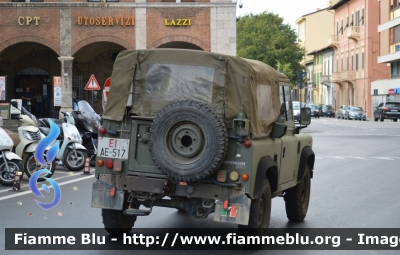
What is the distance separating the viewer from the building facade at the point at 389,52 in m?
71.4

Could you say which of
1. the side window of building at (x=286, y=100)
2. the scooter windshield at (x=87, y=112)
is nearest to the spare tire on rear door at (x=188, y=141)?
the side window of building at (x=286, y=100)

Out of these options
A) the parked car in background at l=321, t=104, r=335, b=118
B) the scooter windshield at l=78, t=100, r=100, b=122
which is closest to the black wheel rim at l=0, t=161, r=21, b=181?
the scooter windshield at l=78, t=100, r=100, b=122

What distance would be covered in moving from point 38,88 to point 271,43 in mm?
53443

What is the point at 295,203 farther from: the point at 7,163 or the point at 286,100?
the point at 7,163

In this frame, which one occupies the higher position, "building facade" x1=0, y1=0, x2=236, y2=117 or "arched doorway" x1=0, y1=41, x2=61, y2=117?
"building facade" x1=0, y1=0, x2=236, y2=117

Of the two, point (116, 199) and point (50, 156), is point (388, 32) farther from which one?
point (116, 199)

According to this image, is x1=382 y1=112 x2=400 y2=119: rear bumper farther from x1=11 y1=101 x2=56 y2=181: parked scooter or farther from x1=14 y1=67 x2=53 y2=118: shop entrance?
x1=11 y1=101 x2=56 y2=181: parked scooter

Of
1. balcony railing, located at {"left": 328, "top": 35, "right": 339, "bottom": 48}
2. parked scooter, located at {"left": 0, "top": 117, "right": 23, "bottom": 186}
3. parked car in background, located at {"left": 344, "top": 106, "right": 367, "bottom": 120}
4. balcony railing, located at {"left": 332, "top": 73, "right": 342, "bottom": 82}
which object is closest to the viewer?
parked scooter, located at {"left": 0, "top": 117, "right": 23, "bottom": 186}

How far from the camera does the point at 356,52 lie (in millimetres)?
84375

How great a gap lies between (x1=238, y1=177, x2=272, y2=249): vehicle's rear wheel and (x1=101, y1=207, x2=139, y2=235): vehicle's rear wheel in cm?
141

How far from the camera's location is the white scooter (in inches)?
701

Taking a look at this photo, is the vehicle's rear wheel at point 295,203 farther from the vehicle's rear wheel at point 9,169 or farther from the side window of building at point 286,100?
the vehicle's rear wheel at point 9,169

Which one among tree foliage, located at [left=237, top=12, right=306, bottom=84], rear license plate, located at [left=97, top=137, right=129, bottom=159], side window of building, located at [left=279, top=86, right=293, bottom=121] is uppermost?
tree foliage, located at [left=237, top=12, right=306, bottom=84]

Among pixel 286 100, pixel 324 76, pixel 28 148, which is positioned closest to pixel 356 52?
pixel 324 76
